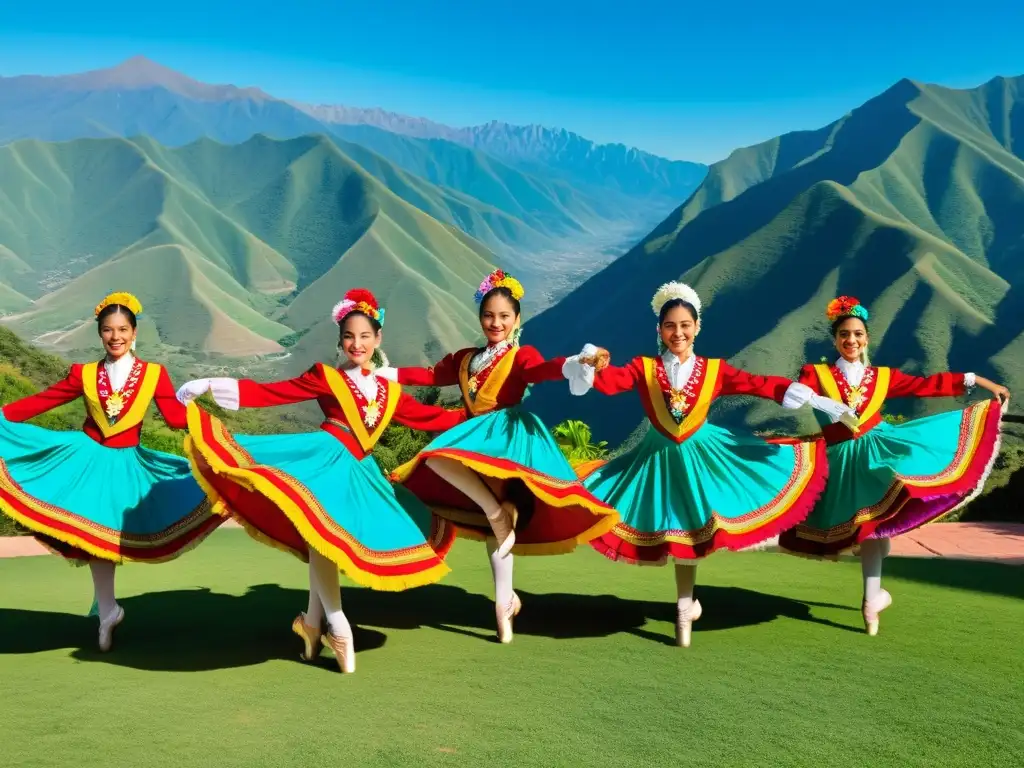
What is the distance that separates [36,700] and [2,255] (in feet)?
481

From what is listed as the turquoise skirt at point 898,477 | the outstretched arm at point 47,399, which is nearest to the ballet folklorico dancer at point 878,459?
the turquoise skirt at point 898,477

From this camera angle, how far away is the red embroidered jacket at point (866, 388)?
5570mm

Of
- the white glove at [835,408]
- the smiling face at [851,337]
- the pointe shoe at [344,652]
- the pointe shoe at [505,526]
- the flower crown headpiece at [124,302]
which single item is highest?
the flower crown headpiece at [124,302]

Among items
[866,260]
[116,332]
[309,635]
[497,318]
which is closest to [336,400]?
[497,318]

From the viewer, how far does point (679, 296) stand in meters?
5.36

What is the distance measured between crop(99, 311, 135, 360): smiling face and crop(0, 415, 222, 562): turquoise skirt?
452 mm

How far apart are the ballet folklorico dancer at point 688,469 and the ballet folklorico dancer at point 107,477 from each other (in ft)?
6.57

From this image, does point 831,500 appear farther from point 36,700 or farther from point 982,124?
point 982,124

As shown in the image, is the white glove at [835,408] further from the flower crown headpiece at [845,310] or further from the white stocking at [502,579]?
the white stocking at [502,579]

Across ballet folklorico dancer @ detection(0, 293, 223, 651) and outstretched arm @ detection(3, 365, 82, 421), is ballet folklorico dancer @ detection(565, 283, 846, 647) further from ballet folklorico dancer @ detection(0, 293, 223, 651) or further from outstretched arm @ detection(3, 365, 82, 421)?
outstretched arm @ detection(3, 365, 82, 421)

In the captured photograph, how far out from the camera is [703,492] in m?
5.04

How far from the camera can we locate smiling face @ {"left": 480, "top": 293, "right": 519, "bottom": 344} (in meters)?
5.44

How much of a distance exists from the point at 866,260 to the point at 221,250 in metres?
102

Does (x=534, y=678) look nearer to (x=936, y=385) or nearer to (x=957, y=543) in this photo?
(x=936, y=385)
